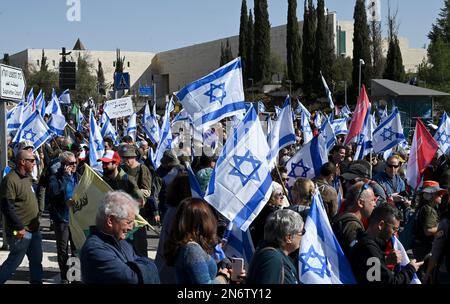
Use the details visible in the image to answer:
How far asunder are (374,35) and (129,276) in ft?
175

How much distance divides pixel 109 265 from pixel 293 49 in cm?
5828

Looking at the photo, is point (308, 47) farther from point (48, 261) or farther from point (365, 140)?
point (48, 261)

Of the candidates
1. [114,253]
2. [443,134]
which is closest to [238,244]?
Answer: [114,253]

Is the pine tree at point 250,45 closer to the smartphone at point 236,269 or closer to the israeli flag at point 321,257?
→ the israeli flag at point 321,257

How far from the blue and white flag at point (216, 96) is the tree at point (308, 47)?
48.9 metres

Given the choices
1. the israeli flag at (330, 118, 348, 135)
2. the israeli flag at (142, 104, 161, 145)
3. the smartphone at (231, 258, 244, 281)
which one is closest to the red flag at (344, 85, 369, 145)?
the israeli flag at (330, 118, 348, 135)

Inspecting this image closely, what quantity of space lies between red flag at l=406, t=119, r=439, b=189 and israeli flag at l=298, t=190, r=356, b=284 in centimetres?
628

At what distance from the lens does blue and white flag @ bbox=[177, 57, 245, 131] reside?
25.5 ft

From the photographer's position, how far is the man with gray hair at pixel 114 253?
425 cm

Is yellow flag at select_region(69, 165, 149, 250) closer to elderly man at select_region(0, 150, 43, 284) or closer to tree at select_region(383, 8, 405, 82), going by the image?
elderly man at select_region(0, 150, 43, 284)

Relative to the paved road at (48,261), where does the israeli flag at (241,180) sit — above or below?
above

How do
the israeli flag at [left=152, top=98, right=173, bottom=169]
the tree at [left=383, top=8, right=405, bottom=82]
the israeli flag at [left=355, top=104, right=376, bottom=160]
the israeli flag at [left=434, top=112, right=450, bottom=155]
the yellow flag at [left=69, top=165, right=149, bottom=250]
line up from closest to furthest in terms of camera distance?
the yellow flag at [left=69, top=165, right=149, bottom=250] → the israeli flag at [left=355, top=104, right=376, bottom=160] → the israeli flag at [left=152, top=98, right=173, bottom=169] → the israeli flag at [left=434, top=112, right=450, bottom=155] → the tree at [left=383, top=8, right=405, bottom=82]

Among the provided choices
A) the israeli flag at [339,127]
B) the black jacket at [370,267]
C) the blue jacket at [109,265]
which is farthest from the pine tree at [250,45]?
the blue jacket at [109,265]
